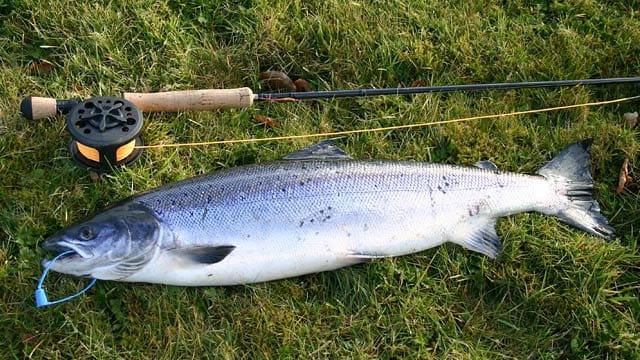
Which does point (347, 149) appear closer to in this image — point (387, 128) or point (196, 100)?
point (387, 128)

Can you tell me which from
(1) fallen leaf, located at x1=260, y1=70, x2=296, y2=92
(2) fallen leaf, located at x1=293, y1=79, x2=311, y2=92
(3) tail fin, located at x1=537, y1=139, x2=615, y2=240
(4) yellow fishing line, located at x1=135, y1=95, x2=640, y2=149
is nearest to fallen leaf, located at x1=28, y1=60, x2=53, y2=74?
(4) yellow fishing line, located at x1=135, y1=95, x2=640, y2=149

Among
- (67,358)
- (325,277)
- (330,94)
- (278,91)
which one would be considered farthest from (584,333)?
(67,358)

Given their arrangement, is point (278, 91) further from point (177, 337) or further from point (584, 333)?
point (584, 333)

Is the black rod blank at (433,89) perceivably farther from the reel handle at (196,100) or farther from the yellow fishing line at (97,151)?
the yellow fishing line at (97,151)

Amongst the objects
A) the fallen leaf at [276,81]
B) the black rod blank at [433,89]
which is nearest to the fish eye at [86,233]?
the black rod blank at [433,89]

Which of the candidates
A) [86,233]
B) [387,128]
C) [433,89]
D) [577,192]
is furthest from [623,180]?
[86,233]
